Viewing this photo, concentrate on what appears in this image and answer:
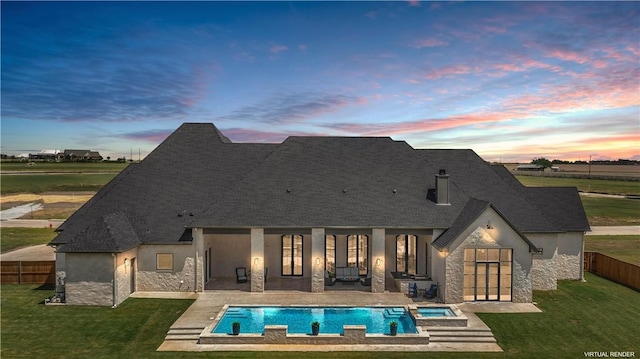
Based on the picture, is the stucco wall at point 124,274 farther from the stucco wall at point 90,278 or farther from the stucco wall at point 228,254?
the stucco wall at point 228,254

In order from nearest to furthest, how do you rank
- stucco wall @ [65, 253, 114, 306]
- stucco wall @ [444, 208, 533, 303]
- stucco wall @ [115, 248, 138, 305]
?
stucco wall @ [65, 253, 114, 306], stucco wall @ [115, 248, 138, 305], stucco wall @ [444, 208, 533, 303]

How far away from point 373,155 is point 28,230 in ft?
139

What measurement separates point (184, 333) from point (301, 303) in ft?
21.4

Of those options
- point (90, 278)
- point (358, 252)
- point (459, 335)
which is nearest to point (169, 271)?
point (90, 278)

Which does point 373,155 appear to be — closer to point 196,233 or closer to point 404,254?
point 404,254

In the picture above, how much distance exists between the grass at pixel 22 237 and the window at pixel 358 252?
31265 mm

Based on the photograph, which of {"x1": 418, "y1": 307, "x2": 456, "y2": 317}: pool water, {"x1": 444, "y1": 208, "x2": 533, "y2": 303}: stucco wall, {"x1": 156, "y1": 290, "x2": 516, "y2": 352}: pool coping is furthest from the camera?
{"x1": 444, "y1": 208, "x2": 533, "y2": 303}: stucco wall

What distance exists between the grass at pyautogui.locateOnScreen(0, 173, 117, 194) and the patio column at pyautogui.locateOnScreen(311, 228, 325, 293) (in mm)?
88642

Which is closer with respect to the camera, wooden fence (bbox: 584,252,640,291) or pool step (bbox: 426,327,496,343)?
pool step (bbox: 426,327,496,343)

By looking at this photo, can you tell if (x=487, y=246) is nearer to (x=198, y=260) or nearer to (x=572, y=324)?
(x=572, y=324)

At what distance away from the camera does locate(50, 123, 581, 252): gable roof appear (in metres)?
23.8

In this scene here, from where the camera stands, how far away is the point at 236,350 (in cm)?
1688

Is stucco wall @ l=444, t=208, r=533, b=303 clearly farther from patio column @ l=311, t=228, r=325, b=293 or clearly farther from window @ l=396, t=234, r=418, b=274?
patio column @ l=311, t=228, r=325, b=293

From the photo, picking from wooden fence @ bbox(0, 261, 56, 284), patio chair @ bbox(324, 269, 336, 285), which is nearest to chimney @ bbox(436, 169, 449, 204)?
patio chair @ bbox(324, 269, 336, 285)
